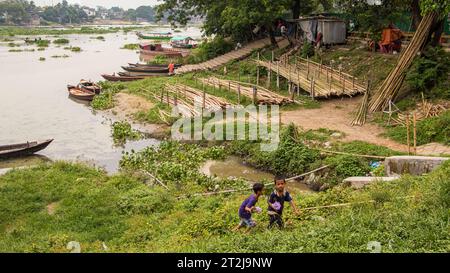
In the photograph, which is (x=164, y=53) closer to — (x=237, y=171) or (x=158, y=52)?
(x=158, y=52)

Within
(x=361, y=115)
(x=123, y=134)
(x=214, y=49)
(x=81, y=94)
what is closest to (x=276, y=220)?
(x=361, y=115)

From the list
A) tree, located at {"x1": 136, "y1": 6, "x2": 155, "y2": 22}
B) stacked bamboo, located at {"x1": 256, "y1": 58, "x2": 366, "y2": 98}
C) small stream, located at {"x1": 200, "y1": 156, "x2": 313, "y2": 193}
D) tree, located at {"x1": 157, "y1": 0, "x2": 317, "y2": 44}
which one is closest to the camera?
small stream, located at {"x1": 200, "y1": 156, "x2": 313, "y2": 193}

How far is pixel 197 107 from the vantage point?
1950cm

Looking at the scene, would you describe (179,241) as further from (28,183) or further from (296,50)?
(296,50)

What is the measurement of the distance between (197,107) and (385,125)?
24.8 ft

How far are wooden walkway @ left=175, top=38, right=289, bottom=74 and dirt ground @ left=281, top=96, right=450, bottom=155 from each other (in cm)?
1140

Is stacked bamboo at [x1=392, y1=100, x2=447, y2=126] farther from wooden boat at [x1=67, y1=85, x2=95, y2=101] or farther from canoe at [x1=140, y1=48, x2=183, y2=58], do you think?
canoe at [x1=140, y1=48, x2=183, y2=58]

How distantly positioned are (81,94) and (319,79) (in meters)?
13.6

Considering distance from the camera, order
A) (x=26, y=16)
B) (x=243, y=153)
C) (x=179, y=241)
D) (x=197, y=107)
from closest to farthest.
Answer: (x=179, y=241), (x=243, y=153), (x=197, y=107), (x=26, y=16)

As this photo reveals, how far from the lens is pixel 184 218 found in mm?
10148

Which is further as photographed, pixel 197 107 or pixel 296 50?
pixel 296 50

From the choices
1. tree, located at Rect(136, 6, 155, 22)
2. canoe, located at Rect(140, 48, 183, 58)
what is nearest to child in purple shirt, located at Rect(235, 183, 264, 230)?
canoe, located at Rect(140, 48, 183, 58)

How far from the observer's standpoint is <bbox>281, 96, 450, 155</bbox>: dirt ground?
44.1 feet

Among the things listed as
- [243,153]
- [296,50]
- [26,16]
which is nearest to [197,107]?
[243,153]
